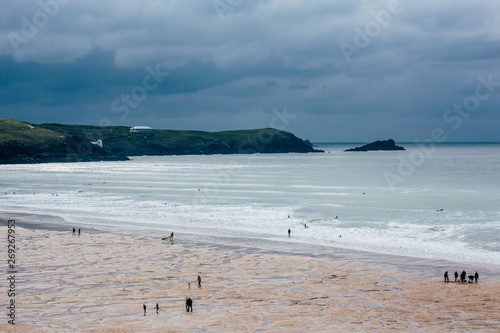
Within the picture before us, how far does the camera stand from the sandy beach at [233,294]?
2391 cm

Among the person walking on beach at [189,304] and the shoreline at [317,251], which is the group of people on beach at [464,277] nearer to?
the shoreline at [317,251]

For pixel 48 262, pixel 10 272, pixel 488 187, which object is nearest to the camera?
pixel 10 272

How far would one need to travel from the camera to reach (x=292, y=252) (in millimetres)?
41469

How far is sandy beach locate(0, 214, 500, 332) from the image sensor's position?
23.9 metres

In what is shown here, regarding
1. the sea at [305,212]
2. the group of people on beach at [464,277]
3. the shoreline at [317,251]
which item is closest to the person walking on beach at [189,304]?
the shoreline at [317,251]

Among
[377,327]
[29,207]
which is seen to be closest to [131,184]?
[29,207]

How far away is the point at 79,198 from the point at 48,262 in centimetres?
5114

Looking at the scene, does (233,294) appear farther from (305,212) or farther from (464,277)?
(305,212)

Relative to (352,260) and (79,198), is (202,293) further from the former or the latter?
(79,198)

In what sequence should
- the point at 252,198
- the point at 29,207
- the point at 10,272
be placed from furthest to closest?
the point at 252,198
the point at 29,207
the point at 10,272

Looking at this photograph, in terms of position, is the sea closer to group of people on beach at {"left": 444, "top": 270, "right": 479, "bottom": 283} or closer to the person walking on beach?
group of people on beach at {"left": 444, "top": 270, "right": 479, "bottom": 283}

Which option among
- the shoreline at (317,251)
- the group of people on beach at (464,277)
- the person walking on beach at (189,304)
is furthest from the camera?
the shoreline at (317,251)

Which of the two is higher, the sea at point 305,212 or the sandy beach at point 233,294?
the sea at point 305,212

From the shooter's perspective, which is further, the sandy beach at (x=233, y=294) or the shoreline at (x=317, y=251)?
the shoreline at (x=317, y=251)
